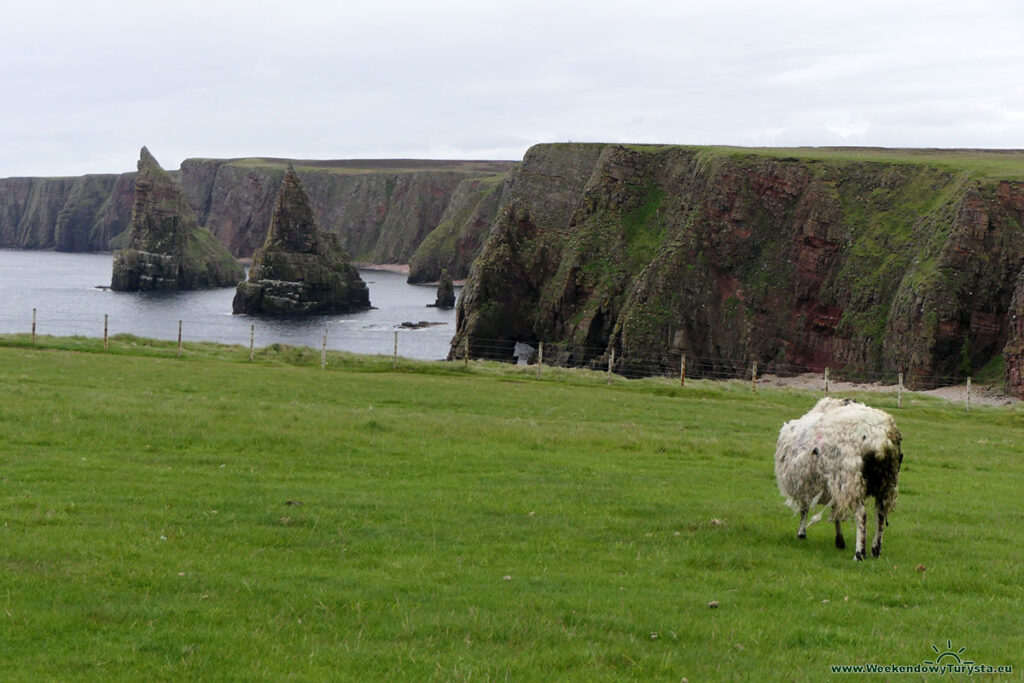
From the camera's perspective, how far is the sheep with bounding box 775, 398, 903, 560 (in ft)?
46.3

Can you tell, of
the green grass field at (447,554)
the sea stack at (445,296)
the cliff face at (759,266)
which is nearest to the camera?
the green grass field at (447,554)

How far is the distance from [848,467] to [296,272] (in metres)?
169

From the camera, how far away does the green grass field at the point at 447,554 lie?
960 cm

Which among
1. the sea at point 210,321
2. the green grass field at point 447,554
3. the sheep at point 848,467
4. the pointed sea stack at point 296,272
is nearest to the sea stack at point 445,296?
the sea at point 210,321

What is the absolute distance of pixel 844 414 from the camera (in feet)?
48.8

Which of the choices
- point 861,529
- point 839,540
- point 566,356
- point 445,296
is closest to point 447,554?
point 861,529

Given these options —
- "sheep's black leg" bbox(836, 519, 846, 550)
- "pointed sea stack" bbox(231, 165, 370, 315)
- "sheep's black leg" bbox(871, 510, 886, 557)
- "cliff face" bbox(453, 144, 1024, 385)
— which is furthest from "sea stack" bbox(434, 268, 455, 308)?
"sheep's black leg" bbox(871, 510, 886, 557)

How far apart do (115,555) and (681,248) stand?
98.3 metres

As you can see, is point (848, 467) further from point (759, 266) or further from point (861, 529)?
point (759, 266)

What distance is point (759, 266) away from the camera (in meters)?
105

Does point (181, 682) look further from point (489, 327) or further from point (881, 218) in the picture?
point (489, 327)

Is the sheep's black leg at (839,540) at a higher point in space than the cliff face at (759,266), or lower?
lower

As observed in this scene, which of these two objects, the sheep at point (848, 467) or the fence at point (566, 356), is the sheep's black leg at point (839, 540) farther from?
the fence at point (566, 356)

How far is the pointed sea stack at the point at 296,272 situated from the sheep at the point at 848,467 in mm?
159588
